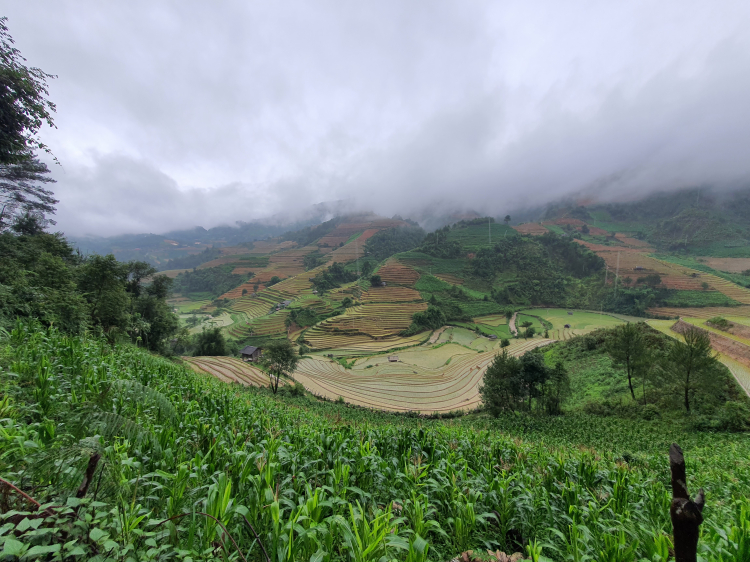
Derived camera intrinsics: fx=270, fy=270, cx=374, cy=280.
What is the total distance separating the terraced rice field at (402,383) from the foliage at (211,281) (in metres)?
68.1

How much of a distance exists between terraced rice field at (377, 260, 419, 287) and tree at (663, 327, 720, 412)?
53182mm

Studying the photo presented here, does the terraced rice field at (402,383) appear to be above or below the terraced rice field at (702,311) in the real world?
below

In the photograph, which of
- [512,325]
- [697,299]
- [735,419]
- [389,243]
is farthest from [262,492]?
[389,243]

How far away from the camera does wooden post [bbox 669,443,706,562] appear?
1.14 m

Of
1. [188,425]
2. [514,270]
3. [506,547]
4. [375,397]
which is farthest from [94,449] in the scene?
[514,270]

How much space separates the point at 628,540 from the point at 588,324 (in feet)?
198

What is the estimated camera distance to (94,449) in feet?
5.73

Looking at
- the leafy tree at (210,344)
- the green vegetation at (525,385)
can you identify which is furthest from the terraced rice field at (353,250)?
the green vegetation at (525,385)

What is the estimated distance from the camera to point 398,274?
69812 millimetres

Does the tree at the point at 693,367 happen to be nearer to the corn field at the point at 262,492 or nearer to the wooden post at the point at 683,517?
the corn field at the point at 262,492

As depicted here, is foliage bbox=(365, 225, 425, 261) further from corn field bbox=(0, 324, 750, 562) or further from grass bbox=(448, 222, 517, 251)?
corn field bbox=(0, 324, 750, 562)

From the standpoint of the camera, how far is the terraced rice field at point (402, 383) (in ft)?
85.0

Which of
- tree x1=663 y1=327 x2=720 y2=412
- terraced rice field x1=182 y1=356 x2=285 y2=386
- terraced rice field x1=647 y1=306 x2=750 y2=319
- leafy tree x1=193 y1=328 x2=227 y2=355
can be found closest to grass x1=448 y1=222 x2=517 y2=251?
terraced rice field x1=647 y1=306 x2=750 y2=319

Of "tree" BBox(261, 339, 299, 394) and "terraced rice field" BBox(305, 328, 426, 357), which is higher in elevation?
"tree" BBox(261, 339, 299, 394)
